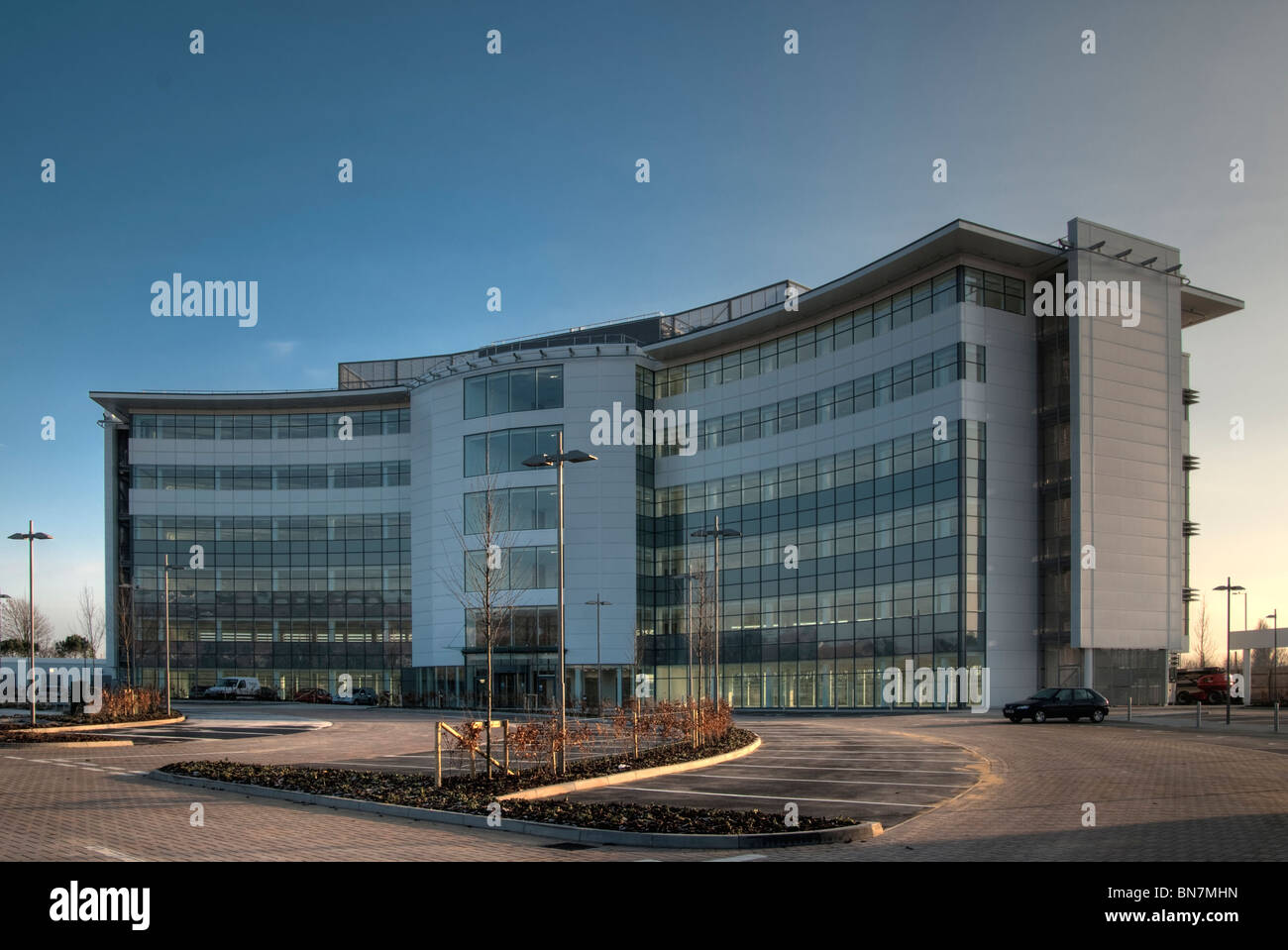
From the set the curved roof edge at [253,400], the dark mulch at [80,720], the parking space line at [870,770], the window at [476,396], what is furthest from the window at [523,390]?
the parking space line at [870,770]

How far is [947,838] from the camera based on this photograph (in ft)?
41.5

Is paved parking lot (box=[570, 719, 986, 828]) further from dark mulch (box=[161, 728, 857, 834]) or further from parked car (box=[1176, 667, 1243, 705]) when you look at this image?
parked car (box=[1176, 667, 1243, 705])

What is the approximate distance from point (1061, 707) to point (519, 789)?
29164 mm

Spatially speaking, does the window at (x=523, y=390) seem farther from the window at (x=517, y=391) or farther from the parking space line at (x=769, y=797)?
the parking space line at (x=769, y=797)

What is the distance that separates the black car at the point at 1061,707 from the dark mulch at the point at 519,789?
69.8 feet

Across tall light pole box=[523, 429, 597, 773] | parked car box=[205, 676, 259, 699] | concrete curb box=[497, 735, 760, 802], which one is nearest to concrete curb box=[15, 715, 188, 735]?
tall light pole box=[523, 429, 597, 773]

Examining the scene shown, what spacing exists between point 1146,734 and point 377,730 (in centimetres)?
2592

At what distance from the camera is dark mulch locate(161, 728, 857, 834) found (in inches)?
522

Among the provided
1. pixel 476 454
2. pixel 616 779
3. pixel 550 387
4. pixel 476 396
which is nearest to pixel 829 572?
pixel 550 387

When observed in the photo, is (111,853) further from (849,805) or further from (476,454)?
(476,454)

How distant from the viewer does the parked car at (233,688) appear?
2854 inches
